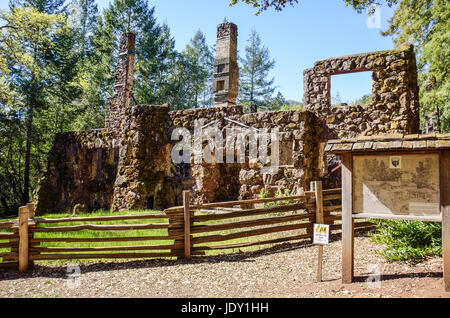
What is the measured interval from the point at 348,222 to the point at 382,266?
1.38 metres

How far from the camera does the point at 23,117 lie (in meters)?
23.2

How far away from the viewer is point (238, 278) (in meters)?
5.43

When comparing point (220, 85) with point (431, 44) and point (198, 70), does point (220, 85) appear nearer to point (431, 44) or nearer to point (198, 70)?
point (431, 44)

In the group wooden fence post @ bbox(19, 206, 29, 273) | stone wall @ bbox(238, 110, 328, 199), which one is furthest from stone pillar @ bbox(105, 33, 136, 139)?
wooden fence post @ bbox(19, 206, 29, 273)

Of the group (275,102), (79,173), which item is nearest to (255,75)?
(275,102)

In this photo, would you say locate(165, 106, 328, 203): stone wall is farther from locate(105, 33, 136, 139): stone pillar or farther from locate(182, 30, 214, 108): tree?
locate(182, 30, 214, 108): tree

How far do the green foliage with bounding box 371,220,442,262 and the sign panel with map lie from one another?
1522mm

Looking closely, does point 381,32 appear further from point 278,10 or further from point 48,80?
point 48,80

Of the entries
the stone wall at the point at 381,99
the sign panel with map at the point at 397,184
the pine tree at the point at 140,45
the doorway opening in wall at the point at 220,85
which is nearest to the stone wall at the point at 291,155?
the stone wall at the point at 381,99

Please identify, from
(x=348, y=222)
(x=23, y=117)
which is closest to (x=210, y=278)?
(x=348, y=222)

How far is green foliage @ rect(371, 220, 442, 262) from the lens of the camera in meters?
5.28

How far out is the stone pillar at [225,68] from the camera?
13.6 m

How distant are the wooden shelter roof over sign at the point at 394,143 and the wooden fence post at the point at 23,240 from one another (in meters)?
5.90

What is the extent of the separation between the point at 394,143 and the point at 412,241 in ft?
8.27
